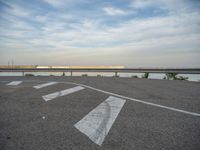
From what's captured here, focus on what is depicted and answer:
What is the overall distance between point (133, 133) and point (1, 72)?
20.7 meters

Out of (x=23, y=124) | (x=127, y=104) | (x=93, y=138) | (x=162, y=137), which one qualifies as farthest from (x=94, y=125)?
(x=127, y=104)

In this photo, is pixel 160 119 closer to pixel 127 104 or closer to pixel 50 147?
pixel 127 104

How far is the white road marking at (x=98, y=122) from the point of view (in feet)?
9.81

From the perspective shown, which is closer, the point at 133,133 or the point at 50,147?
the point at 50,147

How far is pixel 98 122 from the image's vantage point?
11.9ft

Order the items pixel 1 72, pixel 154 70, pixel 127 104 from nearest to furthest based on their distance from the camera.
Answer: pixel 127 104 < pixel 154 70 < pixel 1 72

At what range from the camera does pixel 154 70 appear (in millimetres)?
16484

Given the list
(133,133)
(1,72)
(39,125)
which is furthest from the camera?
(1,72)

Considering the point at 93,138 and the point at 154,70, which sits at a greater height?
the point at 154,70

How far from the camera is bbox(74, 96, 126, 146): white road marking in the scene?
9.81 ft

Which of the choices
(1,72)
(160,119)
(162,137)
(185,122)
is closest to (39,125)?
(162,137)

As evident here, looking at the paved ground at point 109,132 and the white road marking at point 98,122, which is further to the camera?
the white road marking at point 98,122

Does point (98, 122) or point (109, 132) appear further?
point (98, 122)

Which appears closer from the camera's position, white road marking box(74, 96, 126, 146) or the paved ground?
the paved ground
